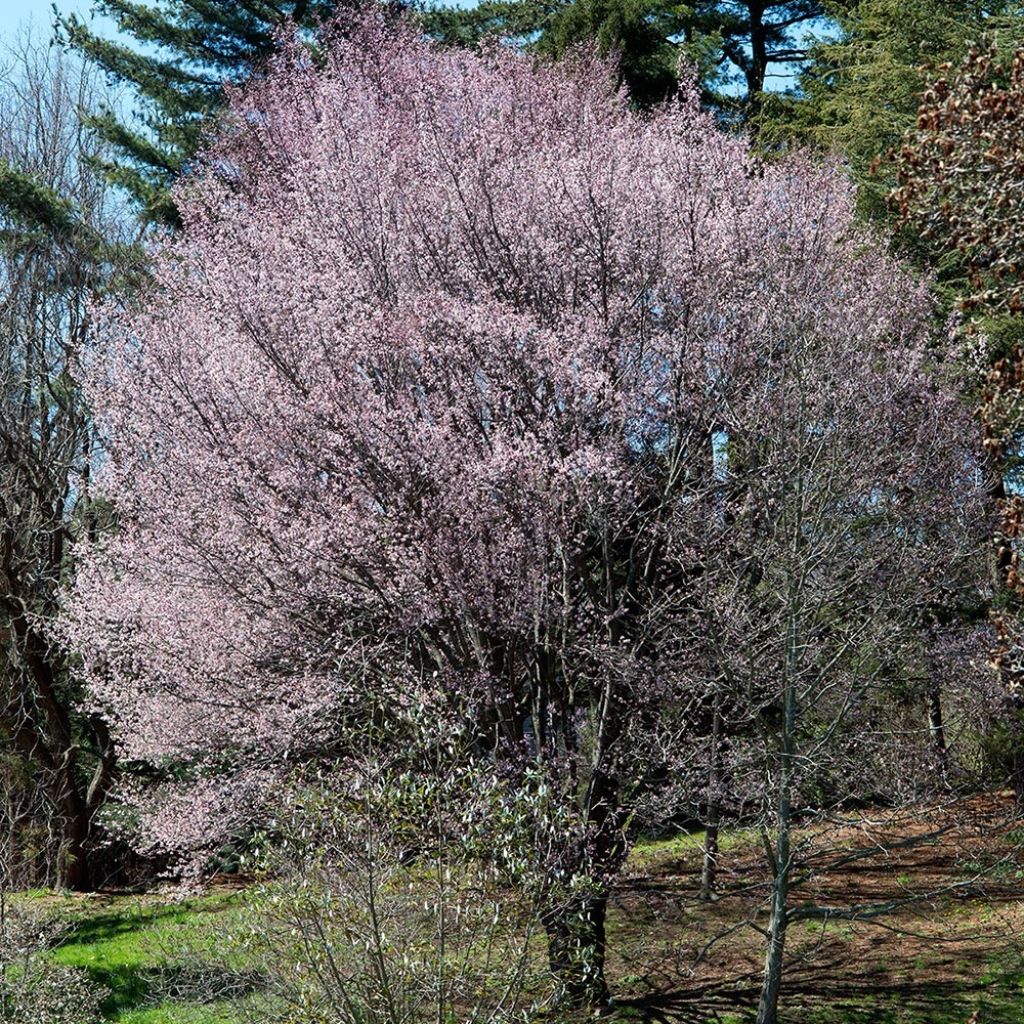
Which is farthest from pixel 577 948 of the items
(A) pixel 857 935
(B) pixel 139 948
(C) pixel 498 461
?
(B) pixel 139 948

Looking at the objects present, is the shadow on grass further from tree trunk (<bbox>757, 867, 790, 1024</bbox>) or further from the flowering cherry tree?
tree trunk (<bbox>757, 867, 790, 1024</bbox>)

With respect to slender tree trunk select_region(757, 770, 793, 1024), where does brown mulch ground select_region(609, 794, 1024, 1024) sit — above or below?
below

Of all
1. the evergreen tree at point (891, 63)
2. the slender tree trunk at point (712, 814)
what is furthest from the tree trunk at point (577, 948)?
the evergreen tree at point (891, 63)

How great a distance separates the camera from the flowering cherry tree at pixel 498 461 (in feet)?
28.9

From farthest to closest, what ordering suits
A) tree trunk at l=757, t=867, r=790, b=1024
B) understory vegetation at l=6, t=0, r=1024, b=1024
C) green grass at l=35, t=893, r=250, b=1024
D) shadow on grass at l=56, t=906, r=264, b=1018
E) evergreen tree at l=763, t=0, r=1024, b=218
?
evergreen tree at l=763, t=0, r=1024, b=218
green grass at l=35, t=893, r=250, b=1024
shadow on grass at l=56, t=906, r=264, b=1018
tree trunk at l=757, t=867, r=790, b=1024
understory vegetation at l=6, t=0, r=1024, b=1024

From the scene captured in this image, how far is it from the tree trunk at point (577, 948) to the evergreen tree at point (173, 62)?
1272cm

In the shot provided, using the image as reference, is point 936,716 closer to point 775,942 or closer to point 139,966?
point 775,942

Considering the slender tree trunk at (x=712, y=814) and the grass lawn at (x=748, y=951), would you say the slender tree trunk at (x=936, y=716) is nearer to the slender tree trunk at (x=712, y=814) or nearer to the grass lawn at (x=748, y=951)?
the grass lawn at (x=748, y=951)

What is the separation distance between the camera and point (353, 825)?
5969 mm

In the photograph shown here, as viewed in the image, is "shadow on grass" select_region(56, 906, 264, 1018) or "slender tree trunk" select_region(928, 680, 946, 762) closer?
"shadow on grass" select_region(56, 906, 264, 1018)

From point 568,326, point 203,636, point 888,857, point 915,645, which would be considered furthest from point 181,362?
point 888,857

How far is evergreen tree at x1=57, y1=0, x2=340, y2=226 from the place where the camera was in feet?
59.0

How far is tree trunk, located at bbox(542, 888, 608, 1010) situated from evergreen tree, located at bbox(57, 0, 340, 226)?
12.7m

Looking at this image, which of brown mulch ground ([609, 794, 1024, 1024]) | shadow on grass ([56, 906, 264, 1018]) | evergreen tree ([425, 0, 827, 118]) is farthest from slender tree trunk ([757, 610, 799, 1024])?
evergreen tree ([425, 0, 827, 118])
